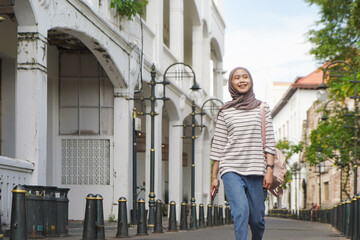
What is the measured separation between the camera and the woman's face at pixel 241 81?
281 inches

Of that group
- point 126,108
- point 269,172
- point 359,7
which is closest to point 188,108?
point 359,7

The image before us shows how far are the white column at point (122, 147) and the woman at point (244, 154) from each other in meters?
12.0

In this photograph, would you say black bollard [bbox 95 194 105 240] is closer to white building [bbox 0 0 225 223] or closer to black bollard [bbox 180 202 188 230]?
white building [bbox 0 0 225 223]

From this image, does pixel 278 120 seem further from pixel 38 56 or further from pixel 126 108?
pixel 38 56

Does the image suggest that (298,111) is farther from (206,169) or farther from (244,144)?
(244,144)

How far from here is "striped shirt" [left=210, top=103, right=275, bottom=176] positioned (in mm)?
7016

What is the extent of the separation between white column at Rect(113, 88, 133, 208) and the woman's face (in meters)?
12.2

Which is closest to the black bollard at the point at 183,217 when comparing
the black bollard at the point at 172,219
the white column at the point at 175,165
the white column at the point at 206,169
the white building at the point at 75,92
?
the black bollard at the point at 172,219

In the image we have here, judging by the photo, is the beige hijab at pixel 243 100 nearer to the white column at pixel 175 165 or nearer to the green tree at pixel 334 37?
the white column at pixel 175 165

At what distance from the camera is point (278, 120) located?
315 feet

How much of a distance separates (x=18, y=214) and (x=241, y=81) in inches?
102

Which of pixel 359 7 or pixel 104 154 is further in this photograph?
pixel 359 7

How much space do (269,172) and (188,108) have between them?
23.6 meters

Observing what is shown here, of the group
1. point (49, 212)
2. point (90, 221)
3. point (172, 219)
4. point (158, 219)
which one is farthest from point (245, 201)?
point (172, 219)
